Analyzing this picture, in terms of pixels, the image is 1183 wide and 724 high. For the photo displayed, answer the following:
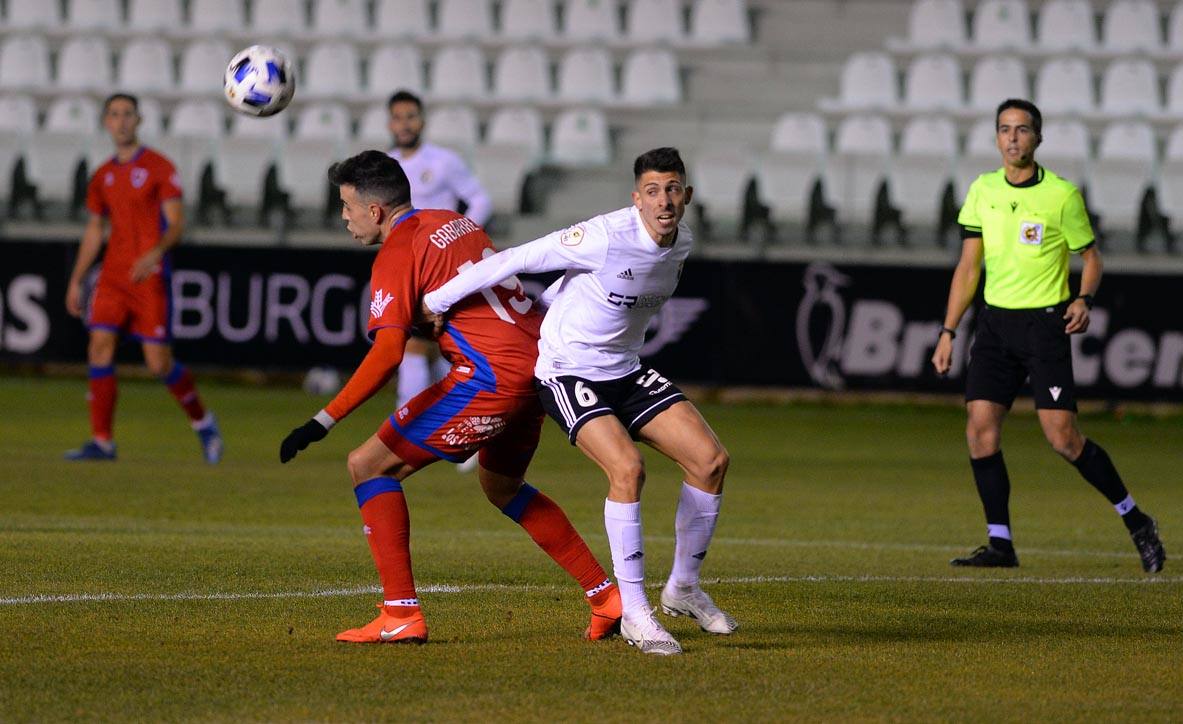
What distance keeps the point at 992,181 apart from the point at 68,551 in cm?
488

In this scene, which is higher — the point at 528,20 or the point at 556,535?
the point at 528,20

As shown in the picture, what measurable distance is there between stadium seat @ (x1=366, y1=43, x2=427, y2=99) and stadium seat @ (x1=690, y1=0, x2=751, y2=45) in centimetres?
383

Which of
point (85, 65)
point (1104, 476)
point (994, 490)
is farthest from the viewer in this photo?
point (85, 65)

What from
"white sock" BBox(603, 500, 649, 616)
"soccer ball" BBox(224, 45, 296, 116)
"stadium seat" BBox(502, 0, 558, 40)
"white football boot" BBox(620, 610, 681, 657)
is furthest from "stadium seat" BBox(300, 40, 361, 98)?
"white football boot" BBox(620, 610, 681, 657)

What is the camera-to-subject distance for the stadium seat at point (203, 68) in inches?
904

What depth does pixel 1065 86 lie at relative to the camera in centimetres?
2247

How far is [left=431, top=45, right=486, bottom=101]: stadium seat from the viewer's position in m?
22.8

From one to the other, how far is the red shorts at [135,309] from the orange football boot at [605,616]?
23.3ft

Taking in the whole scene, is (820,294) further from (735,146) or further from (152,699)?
(152,699)

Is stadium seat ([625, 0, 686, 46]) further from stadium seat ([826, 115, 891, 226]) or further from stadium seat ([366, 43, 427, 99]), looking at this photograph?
stadium seat ([826, 115, 891, 226])

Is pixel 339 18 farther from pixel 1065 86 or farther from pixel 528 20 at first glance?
pixel 1065 86

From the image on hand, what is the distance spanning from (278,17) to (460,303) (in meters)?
18.4

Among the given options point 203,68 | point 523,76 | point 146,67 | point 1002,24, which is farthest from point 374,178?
point 1002,24

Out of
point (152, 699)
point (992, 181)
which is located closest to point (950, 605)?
point (992, 181)
